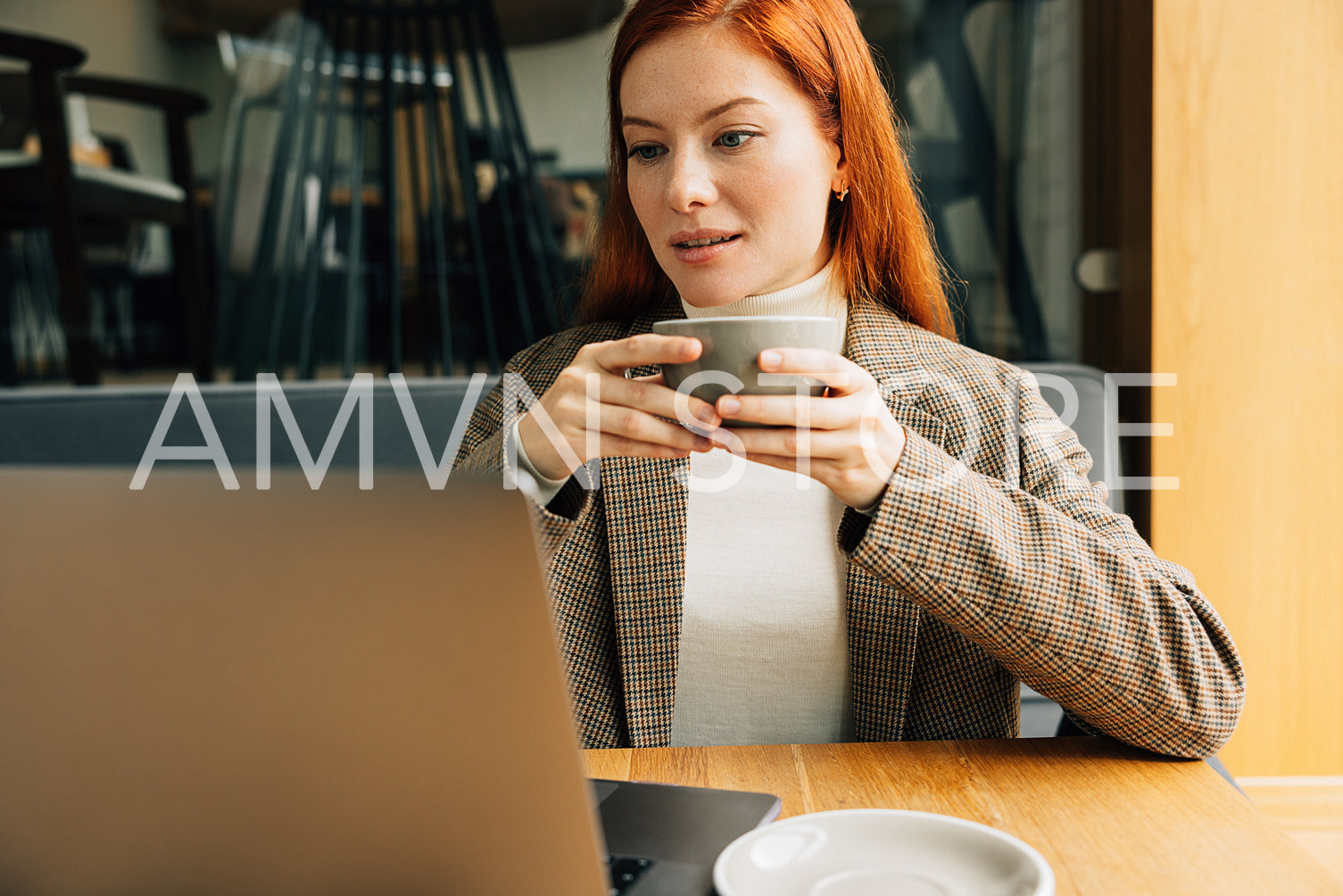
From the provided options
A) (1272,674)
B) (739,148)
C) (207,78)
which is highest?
(207,78)

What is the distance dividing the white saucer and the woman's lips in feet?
1.94

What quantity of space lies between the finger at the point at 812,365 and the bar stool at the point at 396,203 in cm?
142

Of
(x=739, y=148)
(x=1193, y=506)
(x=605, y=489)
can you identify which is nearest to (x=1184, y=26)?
(x=1193, y=506)

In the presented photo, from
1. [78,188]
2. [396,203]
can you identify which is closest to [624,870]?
[396,203]

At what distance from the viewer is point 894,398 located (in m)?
0.99

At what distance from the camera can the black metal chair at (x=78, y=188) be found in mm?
2061

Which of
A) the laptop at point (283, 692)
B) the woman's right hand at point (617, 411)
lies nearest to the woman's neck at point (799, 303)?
the woman's right hand at point (617, 411)

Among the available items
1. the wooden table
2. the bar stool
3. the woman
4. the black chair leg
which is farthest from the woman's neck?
the black chair leg

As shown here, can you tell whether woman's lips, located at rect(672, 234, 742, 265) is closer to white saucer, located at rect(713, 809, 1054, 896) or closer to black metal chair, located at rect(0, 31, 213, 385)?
white saucer, located at rect(713, 809, 1054, 896)

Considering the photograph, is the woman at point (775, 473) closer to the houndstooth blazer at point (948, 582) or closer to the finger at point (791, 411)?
the houndstooth blazer at point (948, 582)

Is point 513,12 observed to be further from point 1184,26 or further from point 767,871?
point 767,871

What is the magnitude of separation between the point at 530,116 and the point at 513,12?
0.68ft

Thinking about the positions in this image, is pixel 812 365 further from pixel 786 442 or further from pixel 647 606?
pixel 647 606

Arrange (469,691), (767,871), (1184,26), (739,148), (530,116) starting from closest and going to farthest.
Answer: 1. (469,691)
2. (767,871)
3. (739,148)
4. (1184,26)
5. (530,116)
